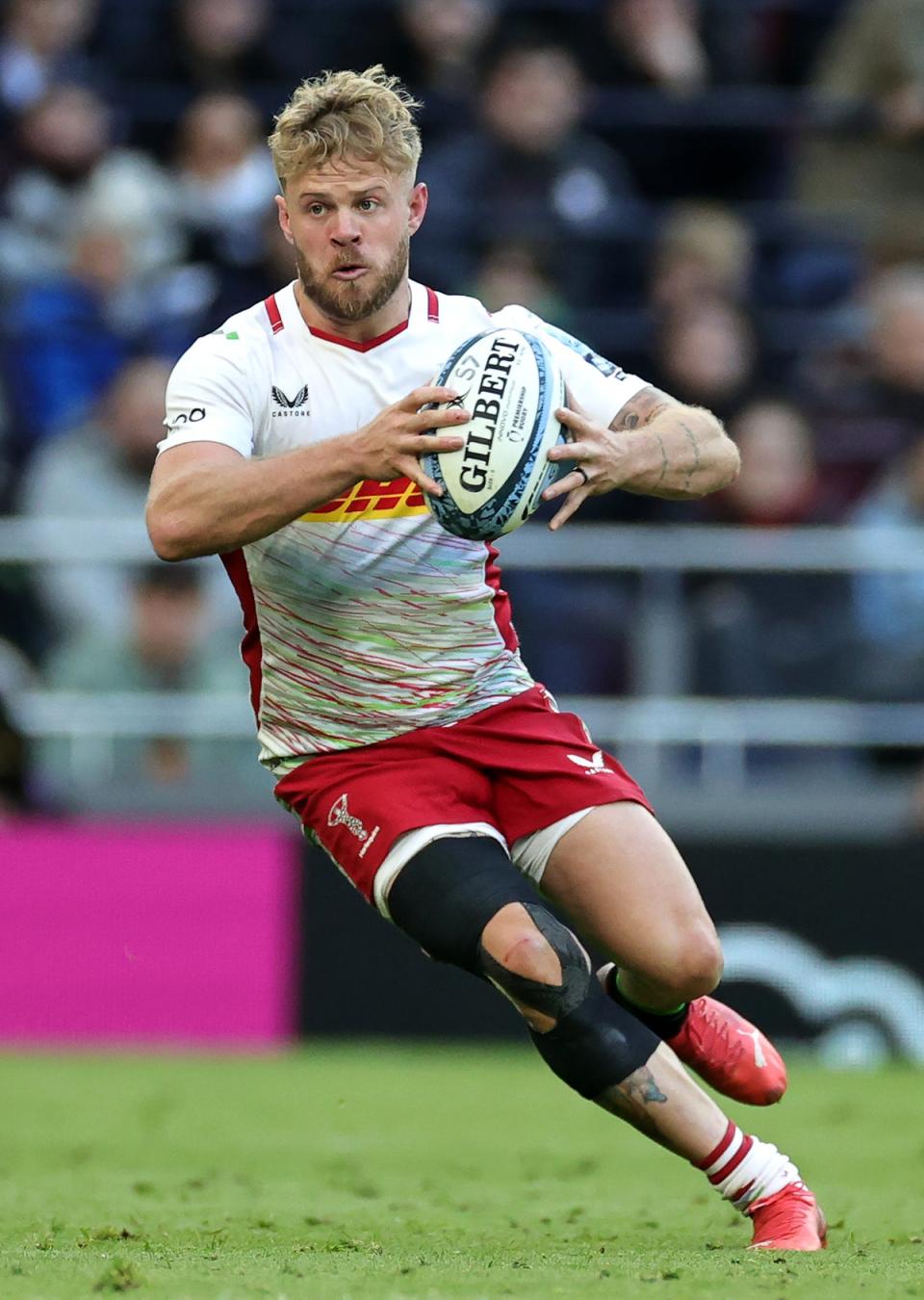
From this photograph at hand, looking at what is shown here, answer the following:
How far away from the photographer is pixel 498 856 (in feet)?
17.6

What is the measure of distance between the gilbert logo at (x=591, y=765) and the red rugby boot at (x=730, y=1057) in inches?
24.5

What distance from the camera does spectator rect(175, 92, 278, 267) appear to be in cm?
1252

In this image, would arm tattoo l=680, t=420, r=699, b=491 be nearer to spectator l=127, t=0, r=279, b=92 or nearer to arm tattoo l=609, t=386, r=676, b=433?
arm tattoo l=609, t=386, r=676, b=433

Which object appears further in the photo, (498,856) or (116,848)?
(116,848)

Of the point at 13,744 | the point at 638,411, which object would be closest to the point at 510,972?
the point at 638,411

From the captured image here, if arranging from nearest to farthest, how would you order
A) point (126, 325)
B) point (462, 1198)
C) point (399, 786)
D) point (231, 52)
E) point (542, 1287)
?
point (542, 1287) < point (399, 786) < point (462, 1198) < point (126, 325) < point (231, 52)

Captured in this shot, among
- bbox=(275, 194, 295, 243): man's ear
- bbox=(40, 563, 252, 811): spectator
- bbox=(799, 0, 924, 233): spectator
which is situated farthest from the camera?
bbox=(799, 0, 924, 233): spectator

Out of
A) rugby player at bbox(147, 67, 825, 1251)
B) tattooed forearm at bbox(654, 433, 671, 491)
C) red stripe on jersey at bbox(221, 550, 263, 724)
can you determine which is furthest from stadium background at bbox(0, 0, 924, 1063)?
tattooed forearm at bbox(654, 433, 671, 491)

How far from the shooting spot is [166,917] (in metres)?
10.9

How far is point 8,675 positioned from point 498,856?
5.78 metres

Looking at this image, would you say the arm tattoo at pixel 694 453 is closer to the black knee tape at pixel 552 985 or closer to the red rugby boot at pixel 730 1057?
the black knee tape at pixel 552 985

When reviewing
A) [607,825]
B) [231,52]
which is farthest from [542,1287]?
[231,52]

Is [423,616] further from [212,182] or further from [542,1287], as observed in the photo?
[212,182]

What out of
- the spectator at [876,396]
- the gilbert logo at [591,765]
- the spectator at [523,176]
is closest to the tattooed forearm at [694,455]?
the gilbert logo at [591,765]
